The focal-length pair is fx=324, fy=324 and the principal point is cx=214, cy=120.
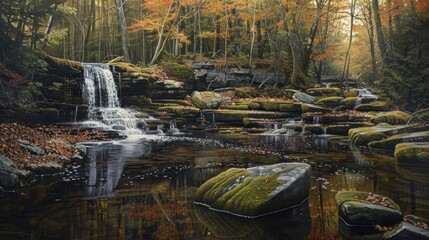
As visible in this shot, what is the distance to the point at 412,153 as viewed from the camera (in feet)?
35.2

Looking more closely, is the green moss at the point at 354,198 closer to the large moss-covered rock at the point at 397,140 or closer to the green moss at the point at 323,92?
the large moss-covered rock at the point at 397,140

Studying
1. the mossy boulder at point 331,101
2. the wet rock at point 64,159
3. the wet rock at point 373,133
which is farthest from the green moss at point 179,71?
the wet rock at point 64,159

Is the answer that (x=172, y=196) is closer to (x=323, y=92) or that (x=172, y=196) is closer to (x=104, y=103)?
(x=104, y=103)

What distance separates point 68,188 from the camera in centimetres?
771

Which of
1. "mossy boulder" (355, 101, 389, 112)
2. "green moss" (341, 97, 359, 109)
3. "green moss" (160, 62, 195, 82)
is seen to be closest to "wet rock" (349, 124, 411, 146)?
"mossy boulder" (355, 101, 389, 112)

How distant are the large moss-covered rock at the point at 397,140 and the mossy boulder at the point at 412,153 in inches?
38.3

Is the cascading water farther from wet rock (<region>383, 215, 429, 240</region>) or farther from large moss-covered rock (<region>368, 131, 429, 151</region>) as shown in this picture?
wet rock (<region>383, 215, 429, 240</region>)

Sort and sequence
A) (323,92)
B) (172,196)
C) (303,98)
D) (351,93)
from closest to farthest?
(172,196)
(303,98)
(351,93)
(323,92)

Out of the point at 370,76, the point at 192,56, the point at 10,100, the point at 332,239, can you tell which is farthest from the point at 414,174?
the point at 370,76

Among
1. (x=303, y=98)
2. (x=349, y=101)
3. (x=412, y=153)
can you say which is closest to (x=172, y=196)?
(x=412, y=153)

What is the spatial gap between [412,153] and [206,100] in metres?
14.3

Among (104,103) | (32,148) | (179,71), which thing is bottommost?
(32,148)

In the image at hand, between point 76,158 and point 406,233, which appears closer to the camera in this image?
point 406,233

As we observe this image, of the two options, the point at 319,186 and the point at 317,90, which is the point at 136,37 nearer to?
the point at 317,90
